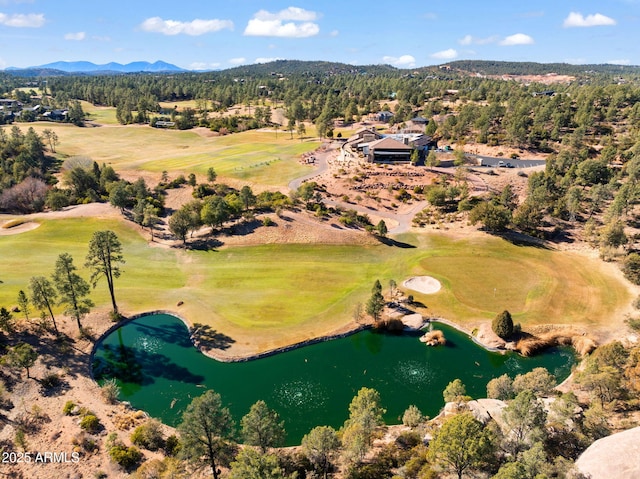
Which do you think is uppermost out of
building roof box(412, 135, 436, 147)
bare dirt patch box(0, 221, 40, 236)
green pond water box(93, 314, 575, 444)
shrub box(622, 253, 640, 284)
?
building roof box(412, 135, 436, 147)

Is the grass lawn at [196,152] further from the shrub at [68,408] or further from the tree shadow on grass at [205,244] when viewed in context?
the shrub at [68,408]

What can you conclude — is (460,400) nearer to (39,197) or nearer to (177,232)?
(177,232)

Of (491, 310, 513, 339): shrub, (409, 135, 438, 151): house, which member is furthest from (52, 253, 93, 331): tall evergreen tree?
(409, 135, 438, 151): house

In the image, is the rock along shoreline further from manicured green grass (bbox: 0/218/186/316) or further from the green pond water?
manicured green grass (bbox: 0/218/186/316)

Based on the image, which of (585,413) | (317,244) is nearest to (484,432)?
(585,413)

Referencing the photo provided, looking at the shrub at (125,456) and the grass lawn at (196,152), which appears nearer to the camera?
the shrub at (125,456)

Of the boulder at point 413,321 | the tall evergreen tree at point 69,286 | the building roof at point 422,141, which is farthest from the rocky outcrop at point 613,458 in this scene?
the building roof at point 422,141

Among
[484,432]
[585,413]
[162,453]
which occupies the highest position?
[484,432]
